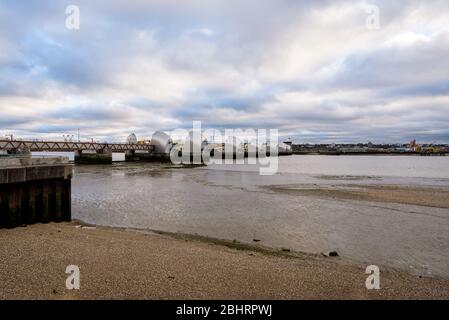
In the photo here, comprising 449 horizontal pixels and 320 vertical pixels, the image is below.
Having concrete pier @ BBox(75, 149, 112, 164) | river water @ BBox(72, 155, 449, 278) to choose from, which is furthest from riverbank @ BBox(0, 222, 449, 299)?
concrete pier @ BBox(75, 149, 112, 164)

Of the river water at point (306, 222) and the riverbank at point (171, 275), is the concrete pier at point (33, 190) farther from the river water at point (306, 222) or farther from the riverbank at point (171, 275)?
the river water at point (306, 222)

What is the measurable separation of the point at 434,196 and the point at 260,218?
19808 mm

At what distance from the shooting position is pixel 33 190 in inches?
547

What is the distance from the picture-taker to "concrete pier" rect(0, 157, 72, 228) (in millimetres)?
12414

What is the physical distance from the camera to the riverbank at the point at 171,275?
6324 millimetres

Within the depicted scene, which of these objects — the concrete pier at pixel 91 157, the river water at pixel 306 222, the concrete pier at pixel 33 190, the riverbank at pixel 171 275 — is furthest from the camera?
the concrete pier at pixel 91 157

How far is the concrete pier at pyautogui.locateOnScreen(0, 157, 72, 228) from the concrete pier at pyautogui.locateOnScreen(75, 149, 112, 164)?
7943cm

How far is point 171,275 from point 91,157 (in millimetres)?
90299

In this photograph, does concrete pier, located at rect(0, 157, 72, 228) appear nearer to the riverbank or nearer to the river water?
the riverbank

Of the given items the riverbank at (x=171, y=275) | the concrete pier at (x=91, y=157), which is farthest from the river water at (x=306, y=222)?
the concrete pier at (x=91, y=157)

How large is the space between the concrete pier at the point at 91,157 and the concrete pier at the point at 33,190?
79.4 meters

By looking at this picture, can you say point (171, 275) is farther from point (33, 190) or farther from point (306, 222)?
point (306, 222)

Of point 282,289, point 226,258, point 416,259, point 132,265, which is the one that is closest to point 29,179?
point 132,265
